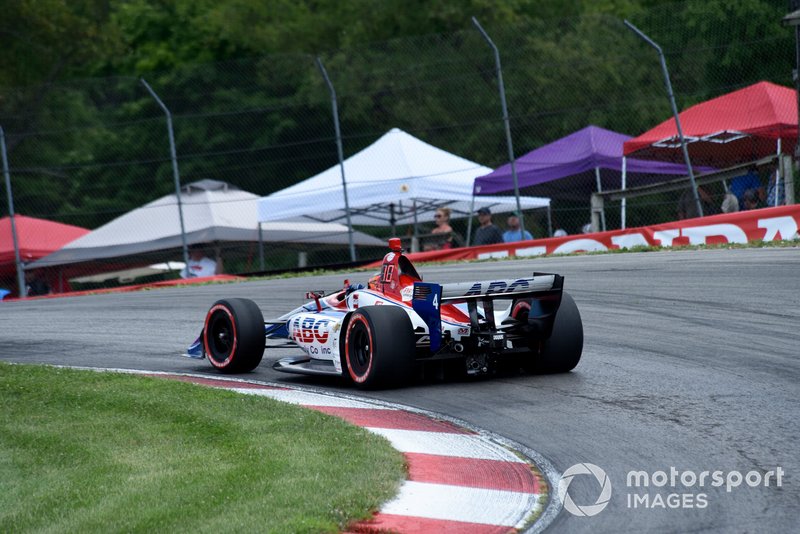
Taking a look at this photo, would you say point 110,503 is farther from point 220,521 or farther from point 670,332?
point 670,332

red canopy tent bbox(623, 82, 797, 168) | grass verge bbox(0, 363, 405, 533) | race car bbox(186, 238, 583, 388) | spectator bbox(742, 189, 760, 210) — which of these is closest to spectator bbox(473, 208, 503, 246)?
red canopy tent bbox(623, 82, 797, 168)

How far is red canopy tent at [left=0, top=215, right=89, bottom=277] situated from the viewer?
24.5 meters

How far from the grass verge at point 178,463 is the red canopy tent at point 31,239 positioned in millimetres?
16483

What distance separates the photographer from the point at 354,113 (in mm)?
24859

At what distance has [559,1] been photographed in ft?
140

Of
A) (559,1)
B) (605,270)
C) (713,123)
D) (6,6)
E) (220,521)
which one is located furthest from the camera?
(559,1)

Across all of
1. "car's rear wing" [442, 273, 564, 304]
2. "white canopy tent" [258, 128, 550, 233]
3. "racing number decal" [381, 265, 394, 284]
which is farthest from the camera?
"white canopy tent" [258, 128, 550, 233]

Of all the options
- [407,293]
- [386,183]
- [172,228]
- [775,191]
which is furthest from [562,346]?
[172,228]

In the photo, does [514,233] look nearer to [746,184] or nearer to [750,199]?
[746,184]

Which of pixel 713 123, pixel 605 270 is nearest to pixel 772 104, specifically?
pixel 713 123

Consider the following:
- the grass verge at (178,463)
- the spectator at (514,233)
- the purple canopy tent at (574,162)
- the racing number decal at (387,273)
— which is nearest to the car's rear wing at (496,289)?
the racing number decal at (387,273)

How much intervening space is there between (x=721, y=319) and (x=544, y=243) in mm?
7116

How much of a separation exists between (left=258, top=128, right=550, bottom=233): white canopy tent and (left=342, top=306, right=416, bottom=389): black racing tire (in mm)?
11501

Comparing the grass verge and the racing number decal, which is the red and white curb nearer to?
the grass verge
